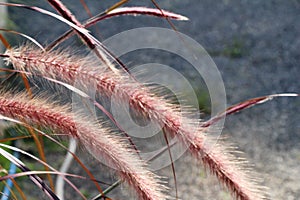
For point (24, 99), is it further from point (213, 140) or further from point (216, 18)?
point (216, 18)

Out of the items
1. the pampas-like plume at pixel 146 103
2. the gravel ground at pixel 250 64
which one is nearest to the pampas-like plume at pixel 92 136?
the pampas-like plume at pixel 146 103

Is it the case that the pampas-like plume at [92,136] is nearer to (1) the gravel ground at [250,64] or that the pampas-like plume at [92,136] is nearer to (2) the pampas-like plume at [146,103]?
(2) the pampas-like plume at [146,103]

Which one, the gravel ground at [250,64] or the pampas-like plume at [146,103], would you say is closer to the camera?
the pampas-like plume at [146,103]

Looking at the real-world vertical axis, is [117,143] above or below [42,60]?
below

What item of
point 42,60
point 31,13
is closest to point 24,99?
point 42,60

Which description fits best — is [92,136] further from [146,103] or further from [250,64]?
[250,64]

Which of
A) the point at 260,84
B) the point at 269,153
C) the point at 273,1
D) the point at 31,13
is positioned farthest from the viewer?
the point at 273,1

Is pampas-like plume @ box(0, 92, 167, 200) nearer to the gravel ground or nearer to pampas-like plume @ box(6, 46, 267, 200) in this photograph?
pampas-like plume @ box(6, 46, 267, 200)

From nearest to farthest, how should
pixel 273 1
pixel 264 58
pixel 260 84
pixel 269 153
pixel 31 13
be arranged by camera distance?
pixel 269 153, pixel 260 84, pixel 264 58, pixel 31 13, pixel 273 1
